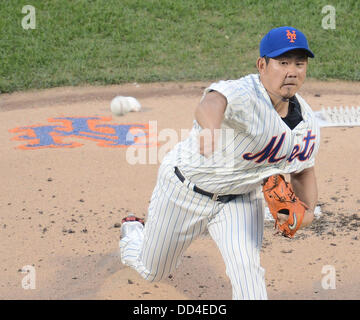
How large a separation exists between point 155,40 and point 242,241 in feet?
30.5

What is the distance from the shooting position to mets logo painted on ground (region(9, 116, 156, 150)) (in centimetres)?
768

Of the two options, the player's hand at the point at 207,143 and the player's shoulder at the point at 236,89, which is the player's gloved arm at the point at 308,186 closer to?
the player's shoulder at the point at 236,89

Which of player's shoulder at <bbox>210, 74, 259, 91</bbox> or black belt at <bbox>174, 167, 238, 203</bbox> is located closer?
player's shoulder at <bbox>210, 74, 259, 91</bbox>

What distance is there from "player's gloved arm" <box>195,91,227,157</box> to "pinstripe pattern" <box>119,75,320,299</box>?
66mm

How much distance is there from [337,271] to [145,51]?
7.93 metres

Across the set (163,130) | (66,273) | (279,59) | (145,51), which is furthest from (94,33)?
(279,59)

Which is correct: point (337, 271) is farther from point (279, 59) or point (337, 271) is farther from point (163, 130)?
point (163, 130)

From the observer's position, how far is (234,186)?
3.63 m

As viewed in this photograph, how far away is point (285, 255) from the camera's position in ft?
16.6

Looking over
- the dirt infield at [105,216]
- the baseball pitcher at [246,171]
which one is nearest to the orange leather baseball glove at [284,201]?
the baseball pitcher at [246,171]

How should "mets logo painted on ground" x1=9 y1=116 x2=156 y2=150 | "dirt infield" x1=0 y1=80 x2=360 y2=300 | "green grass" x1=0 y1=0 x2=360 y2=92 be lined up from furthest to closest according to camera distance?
"green grass" x1=0 y1=0 x2=360 y2=92 < "mets logo painted on ground" x1=9 y1=116 x2=156 y2=150 < "dirt infield" x1=0 y1=80 x2=360 y2=300

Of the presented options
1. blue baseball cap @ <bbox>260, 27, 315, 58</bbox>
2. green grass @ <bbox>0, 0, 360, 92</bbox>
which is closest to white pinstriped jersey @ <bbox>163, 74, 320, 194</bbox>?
blue baseball cap @ <bbox>260, 27, 315, 58</bbox>

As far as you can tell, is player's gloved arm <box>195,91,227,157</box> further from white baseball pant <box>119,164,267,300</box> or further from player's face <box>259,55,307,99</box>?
white baseball pant <box>119,164,267,300</box>

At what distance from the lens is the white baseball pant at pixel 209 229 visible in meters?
3.51
